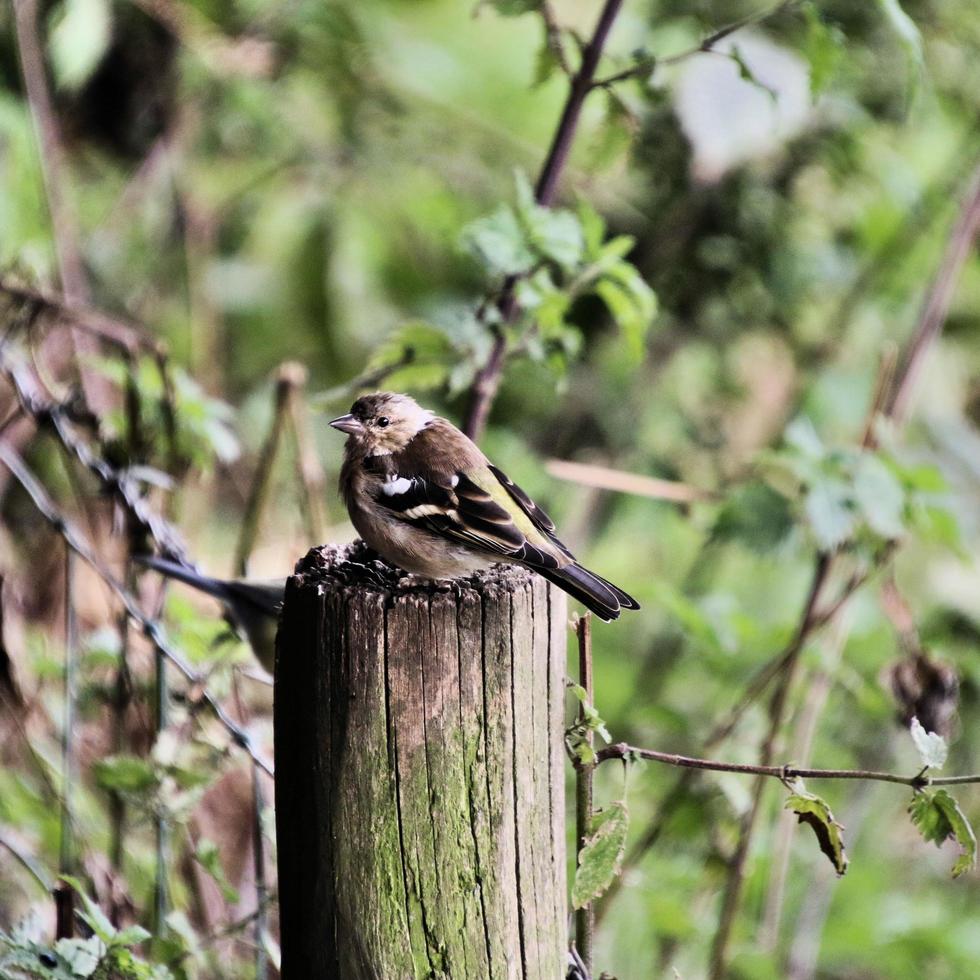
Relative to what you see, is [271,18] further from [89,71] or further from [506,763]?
[506,763]

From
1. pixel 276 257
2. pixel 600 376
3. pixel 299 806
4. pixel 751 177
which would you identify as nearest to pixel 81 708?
pixel 299 806

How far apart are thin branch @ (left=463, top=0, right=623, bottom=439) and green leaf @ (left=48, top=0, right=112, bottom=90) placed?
111 inches

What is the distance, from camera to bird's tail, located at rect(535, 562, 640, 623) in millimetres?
2402

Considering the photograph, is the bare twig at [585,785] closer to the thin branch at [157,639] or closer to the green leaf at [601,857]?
the green leaf at [601,857]

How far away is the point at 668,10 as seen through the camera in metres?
5.00

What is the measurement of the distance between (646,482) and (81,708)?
6.62 ft

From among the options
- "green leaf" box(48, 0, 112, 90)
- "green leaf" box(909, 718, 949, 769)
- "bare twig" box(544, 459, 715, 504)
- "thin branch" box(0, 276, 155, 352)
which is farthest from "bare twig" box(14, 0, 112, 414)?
"green leaf" box(909, 718, 949, 769)

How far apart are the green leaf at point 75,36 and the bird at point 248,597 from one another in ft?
9.98

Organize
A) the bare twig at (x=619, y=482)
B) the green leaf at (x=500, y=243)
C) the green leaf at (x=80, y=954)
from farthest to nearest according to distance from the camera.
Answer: the bare twig at (x=619, y=482)
the green leaf at (x=500, y=243)
the green leaf at (x=80, y=954)

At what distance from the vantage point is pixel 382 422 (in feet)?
9.59

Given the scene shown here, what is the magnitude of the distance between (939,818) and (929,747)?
0.11 metres

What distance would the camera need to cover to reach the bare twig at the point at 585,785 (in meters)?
2.08

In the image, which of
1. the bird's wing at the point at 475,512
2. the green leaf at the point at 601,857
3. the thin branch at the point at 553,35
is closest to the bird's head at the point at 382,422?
the bird's wing at the point at 475,512

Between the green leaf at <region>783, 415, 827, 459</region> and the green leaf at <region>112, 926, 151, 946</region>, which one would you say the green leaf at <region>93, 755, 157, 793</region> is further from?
the green leaf at <region>783, 415, 827, 459</region>
